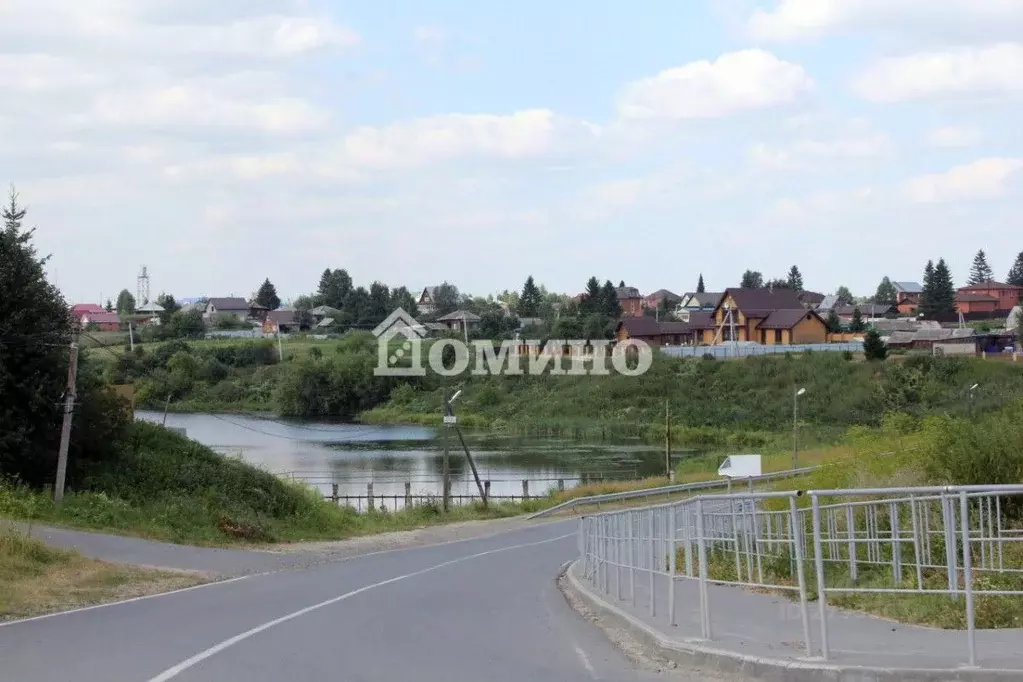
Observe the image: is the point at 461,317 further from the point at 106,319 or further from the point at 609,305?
the point at 106,319

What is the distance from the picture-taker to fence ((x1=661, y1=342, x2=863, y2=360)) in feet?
320

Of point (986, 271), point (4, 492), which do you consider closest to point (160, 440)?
point (4, 492)

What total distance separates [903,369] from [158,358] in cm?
5897

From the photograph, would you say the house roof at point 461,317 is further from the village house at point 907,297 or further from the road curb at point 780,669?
the road curb at point 780,669

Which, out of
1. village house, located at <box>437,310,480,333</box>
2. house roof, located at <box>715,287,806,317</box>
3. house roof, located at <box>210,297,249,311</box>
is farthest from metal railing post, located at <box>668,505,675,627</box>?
house roof, located at <box>210,297,249,311</box>

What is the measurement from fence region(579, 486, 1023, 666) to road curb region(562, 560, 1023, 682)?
247 millimetres

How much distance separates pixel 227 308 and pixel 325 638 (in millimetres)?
160972

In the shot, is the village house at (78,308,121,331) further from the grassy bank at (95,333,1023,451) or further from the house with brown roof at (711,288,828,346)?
the house with brown roof at (711,288,828,346)

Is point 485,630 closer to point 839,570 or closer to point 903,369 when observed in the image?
point 839,570

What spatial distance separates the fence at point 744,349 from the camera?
9762cm

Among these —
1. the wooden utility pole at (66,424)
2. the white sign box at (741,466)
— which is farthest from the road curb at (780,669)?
the white sign box at (741,466)

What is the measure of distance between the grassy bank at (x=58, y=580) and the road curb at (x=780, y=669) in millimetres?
7571

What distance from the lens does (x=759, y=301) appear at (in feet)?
376

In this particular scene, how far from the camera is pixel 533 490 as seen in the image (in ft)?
186
